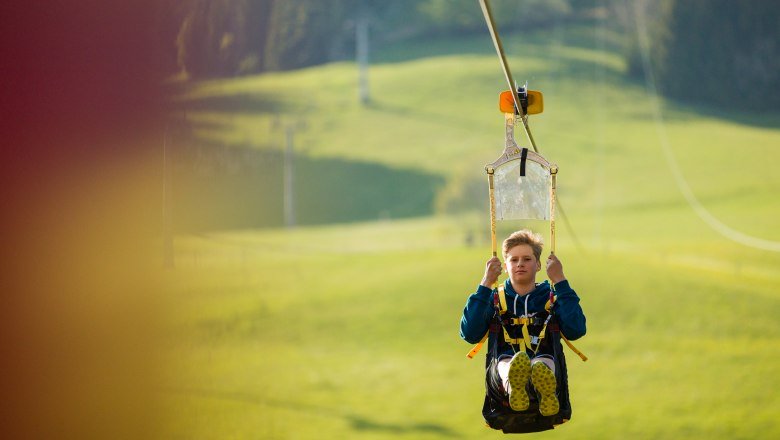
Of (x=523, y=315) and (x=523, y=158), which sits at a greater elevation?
(x=523, y=158)

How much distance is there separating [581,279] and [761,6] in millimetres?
13810

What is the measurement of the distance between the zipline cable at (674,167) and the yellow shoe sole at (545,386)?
19339mm

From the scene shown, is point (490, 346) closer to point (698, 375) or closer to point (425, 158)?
point (698, 375)

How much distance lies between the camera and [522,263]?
454 centimetres

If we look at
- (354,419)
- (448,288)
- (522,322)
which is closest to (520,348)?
(522,322)

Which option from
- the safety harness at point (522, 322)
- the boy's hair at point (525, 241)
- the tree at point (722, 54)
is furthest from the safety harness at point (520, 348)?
the tree at point (722, 54)

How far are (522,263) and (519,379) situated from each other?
0.49m

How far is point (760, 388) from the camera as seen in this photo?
694 inches

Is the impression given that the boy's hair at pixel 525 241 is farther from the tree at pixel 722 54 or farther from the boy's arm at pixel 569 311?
the tree at pixel 722 54

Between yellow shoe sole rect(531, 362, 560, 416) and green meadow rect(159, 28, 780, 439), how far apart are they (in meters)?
8.28

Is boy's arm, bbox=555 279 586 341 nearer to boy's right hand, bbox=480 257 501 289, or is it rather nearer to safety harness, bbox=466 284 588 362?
safety harness, bbox=466 284 588 362

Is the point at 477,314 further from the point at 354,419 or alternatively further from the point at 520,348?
the point at 354,419

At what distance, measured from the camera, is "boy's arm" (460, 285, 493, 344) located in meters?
4.39

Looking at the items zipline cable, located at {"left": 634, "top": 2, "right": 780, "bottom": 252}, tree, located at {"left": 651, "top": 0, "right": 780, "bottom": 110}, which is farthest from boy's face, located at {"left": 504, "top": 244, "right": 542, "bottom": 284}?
tree, located at {"left": 651, "top": 0, "right": 780, "bottom": 110}
